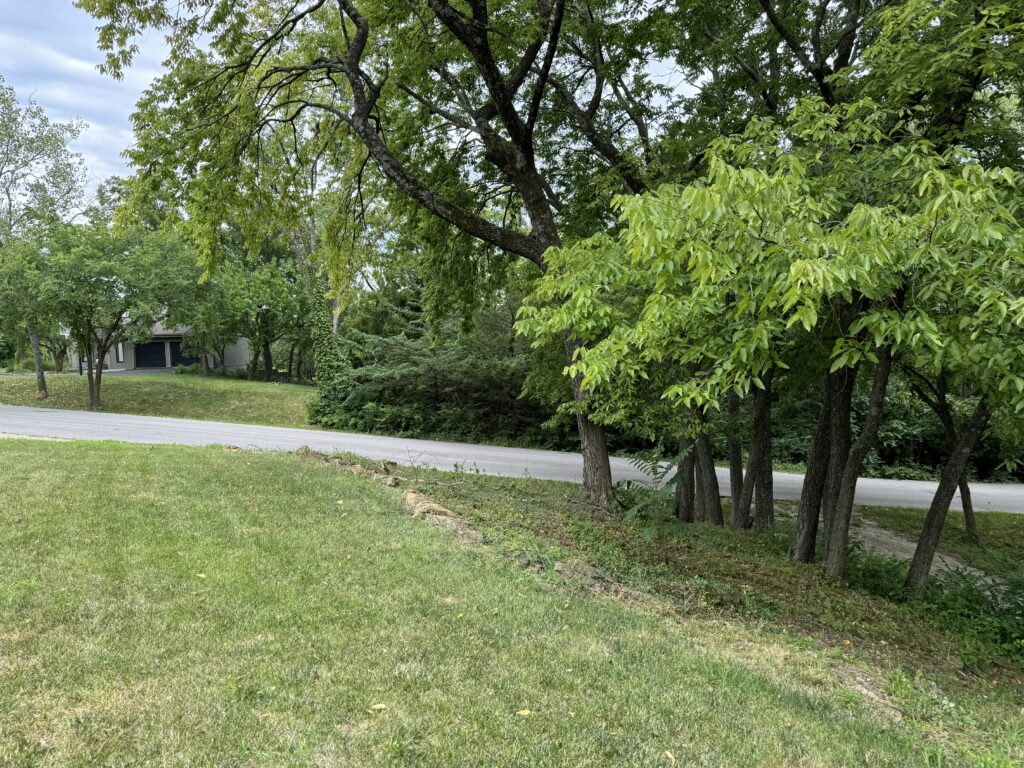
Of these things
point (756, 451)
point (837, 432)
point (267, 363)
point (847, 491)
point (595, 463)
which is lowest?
point (847, 491)

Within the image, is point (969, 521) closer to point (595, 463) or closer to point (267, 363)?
point (595, 463)

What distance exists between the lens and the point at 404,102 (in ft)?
35.6

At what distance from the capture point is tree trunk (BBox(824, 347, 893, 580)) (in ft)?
Result: 22.6

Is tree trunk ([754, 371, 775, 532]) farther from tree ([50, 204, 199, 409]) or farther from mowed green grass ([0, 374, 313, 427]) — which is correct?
tree ([50, 204, 199, 409])

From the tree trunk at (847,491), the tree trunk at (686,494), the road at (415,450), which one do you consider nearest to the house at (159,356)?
the road at (415,450)

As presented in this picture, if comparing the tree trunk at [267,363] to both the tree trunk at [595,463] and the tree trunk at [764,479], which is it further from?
the tree trunk at [764,479]

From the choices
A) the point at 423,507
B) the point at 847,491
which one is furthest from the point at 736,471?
the point at 423,507

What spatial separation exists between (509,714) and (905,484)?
1680cm

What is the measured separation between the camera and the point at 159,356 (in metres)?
45.3

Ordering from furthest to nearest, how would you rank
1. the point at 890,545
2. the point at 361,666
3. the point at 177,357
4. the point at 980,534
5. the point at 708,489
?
the point at 177,357, the point at 980,534, the point at 890,545, the point at 708,489, the point at 361,666

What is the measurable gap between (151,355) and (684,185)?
153 feet

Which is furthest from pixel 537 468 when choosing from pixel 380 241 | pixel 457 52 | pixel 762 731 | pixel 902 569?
pixel 762 731

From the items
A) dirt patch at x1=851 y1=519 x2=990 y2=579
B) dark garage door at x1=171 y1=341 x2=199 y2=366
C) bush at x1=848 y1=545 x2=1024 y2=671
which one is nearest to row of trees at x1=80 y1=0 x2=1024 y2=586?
bush at x1=848 y1=545 x2=1024 y2=671

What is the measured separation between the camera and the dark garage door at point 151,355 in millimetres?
45125
